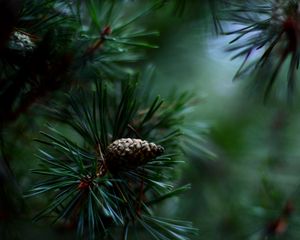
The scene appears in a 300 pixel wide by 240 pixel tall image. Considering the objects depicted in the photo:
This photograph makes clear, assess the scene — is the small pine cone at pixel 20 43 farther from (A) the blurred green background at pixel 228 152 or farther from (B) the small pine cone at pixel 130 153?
(A) the blurred green background at pixel 228 152

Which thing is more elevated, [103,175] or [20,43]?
[20,43]

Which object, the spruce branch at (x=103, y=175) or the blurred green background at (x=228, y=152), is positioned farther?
the blurred green background at (x=228, y=152)

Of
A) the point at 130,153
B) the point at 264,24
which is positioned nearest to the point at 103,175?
the point at 130,153

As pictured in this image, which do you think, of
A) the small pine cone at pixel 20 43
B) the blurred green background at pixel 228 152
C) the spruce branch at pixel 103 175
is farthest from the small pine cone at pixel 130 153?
the blurred green background at pixel 228 152

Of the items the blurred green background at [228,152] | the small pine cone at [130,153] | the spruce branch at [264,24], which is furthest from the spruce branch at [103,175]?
the blurred green background at [228,152]

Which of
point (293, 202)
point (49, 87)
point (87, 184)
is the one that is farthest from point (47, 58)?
point (293, 202)

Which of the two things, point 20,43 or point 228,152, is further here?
point 228,152

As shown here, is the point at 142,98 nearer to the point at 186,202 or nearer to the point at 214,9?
the point at 214,9

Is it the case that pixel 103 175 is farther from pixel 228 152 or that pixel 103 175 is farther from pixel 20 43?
pixel 228 152

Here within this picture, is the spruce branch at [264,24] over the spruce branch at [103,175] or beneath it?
over
